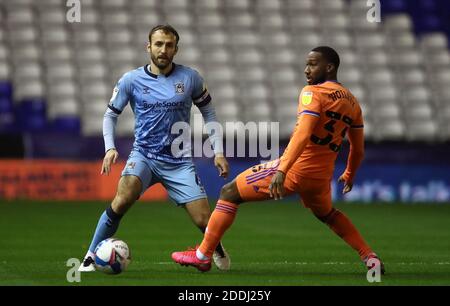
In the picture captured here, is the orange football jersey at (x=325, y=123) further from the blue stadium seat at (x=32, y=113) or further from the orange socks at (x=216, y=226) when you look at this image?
the blue stadium seat at (x=32, y=113)

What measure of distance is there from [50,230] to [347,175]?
5.59 m

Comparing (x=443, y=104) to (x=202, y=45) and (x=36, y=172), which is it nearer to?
(x=202, y=45)

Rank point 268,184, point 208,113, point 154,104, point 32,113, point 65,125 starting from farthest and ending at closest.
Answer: point 65,125 → point 32,113 → point 208,113 → point 154,104 → point 268,184

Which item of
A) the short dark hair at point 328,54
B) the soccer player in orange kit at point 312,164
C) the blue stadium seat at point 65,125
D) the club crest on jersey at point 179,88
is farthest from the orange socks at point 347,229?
the blue stadium seat at point 65,125

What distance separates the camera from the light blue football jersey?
903 cm

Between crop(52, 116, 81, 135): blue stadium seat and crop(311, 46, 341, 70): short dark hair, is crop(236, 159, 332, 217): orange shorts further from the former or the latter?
crop(52, 116, 81, 135): blue stadium seat

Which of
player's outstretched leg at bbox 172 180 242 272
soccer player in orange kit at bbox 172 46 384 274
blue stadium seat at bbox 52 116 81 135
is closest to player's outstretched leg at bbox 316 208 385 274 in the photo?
soccer player in orange kit at bbox 172 46 384 274

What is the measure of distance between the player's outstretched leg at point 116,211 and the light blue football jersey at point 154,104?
362mm

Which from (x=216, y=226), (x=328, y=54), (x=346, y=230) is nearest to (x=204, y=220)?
(x=216, y=226)

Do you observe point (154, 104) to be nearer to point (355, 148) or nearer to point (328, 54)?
point (328, 54)

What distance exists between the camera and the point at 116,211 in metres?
8.80

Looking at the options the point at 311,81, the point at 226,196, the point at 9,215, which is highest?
the point at 311,81

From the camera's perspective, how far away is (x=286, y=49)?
23812 mm
